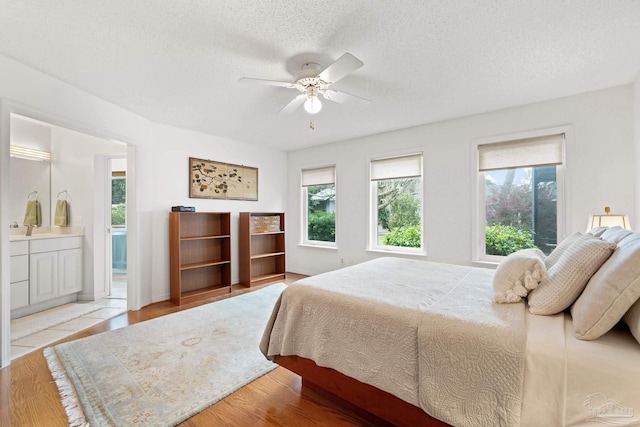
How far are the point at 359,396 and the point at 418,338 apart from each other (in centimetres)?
58

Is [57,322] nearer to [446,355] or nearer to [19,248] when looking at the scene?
[19,248]

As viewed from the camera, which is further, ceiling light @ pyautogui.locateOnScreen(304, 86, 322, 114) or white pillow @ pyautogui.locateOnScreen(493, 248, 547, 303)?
ceiling light @ pyautogui.locateOnScreen(304, 86, 322, 114)

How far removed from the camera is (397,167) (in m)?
4.26

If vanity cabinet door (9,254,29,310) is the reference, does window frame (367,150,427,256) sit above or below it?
above

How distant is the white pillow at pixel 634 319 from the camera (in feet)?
3.27

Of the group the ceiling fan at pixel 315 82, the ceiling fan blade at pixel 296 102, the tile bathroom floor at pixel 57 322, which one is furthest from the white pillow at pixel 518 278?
the tile bathroom floor at pixel 57 322

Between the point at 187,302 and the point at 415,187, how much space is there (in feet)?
12.2

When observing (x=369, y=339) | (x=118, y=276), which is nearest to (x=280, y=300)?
(x=369, y=339)

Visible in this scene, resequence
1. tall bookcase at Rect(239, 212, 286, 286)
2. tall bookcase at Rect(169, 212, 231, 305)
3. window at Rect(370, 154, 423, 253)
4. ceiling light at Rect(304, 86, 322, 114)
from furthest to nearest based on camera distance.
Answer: tall bookcase at Rect(239, 212, 286, 286)
window at Rect(370, 154, 423, 253)
tall bookcase at Rect(169, 212, 231, 305)
ceiling light at Rect(304, 86, 322, 114)

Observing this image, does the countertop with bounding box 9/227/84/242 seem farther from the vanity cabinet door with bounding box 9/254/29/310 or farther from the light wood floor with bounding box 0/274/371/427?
the light wood floor with bounding box 0/274/371/427

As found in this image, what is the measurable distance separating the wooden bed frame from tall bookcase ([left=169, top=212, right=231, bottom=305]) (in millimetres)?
2507

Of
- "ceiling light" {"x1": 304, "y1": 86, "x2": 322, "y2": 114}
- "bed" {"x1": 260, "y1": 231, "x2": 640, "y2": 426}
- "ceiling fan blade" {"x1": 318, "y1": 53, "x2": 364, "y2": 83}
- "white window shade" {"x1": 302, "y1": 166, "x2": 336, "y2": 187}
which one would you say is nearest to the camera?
"bed" {"x1": 260, "y1": 231, "x2": 640, "y2": 426}

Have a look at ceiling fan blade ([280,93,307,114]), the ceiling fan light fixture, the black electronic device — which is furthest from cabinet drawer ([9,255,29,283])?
the ceiling fan light fixture

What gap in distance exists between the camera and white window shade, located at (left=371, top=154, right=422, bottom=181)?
407 centimetres
